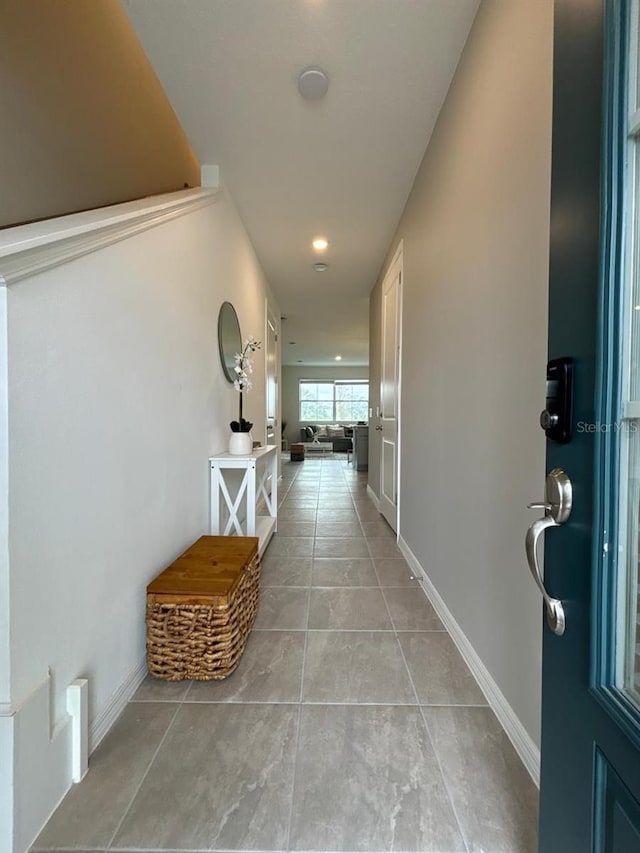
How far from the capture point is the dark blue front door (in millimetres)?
490

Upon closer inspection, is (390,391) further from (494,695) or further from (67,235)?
(67,235)

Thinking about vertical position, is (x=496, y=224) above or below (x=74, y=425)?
above

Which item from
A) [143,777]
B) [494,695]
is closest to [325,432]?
[494,695]

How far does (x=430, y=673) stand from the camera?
148cm

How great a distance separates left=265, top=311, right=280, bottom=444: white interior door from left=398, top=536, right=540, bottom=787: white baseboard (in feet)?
9.66

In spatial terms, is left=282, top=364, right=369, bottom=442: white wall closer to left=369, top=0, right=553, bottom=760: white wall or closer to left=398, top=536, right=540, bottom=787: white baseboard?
left=369, top=0, right=553, bottom=760: white wall

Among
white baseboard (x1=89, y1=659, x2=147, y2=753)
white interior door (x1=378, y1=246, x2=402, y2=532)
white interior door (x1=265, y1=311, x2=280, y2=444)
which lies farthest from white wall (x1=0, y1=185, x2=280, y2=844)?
white interior door (x1=265, y1=311, x2=280, y2=444)

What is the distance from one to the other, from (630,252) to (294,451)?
29.0 ft

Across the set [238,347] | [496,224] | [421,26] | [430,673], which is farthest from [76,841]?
[421,26]

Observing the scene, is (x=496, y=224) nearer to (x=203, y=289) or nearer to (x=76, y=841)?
(x=203, y=289)

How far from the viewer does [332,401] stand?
12.6 m

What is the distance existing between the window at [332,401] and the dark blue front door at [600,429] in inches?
471

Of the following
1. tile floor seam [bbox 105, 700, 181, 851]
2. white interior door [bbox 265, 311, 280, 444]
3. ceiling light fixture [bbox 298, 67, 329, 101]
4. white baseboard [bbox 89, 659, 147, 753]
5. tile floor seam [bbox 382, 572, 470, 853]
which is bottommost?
tile floor seam [bbox 382, 572, 470, 853]

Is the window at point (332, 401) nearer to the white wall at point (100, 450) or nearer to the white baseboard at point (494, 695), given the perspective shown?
the white wall at point (100, 450)
